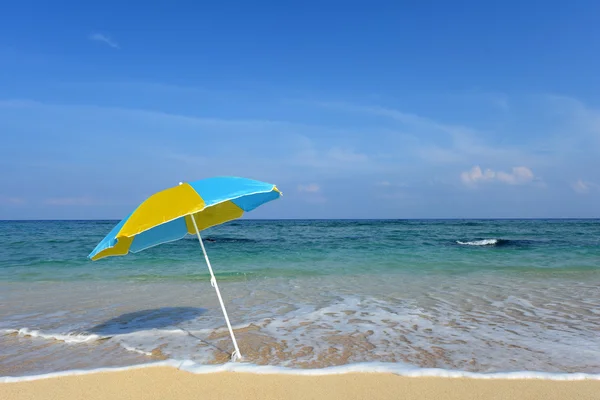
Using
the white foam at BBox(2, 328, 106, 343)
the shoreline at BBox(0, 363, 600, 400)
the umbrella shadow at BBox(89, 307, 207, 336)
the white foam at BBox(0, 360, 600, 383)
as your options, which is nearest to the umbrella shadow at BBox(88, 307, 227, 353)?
the umbrella shadow at BBox(89, 307, 207, 336)

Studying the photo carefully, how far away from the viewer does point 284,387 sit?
3.88 m

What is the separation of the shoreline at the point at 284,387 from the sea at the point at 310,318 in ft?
0.84

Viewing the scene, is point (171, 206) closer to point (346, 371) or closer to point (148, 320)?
point (346, 371)

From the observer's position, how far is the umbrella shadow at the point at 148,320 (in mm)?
6367

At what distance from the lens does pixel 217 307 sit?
26.2ft

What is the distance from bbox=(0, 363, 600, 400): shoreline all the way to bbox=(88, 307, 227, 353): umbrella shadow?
153 cm

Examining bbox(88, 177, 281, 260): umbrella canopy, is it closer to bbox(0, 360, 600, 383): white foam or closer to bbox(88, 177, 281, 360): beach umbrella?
bbox(88, 177, 281, 360): beach umbrella

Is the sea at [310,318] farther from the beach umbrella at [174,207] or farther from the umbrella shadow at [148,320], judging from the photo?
the beach umbrella at [174,207]

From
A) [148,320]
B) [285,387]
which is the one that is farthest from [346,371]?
[148,320]

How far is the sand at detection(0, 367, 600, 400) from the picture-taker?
3.69 m

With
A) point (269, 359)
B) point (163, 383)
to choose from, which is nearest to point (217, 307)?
point (269, 359)

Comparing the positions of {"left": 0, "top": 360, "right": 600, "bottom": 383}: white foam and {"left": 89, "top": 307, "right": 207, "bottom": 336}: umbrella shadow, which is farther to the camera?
{"left": 89, "top": 307, "right": 207, "bottom": 336}: umbrella shadow

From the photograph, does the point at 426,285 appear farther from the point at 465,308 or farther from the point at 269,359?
the point at 269,359

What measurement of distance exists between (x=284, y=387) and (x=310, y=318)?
119 inches
